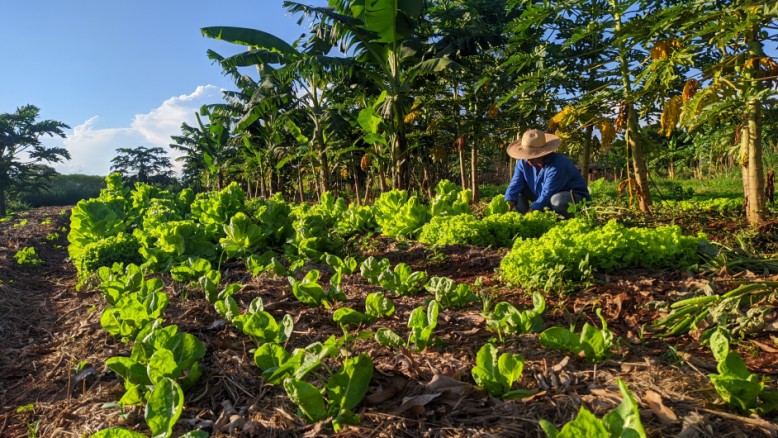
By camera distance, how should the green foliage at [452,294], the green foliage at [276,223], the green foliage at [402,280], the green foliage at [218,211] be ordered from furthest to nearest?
the green foliage at [218,211], the green foliage at [276,223], the green foliage at [402,280], the green foliage at [452,294]

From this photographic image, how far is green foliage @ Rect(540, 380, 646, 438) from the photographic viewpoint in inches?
47.0

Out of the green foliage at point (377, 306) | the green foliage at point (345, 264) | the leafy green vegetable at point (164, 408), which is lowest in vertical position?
the leafy green vegetable at point (164, 408)

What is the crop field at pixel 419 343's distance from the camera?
154cm

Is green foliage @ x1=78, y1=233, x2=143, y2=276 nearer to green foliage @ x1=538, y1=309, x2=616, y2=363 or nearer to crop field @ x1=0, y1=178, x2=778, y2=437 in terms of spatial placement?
crop field @ x1=0, y1=178, x2=778, y2=437

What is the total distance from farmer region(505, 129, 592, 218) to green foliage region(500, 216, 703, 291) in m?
2.13

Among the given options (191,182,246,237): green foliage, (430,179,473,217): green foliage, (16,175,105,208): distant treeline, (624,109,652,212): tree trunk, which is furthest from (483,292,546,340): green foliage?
(16,175,105,208): distant treeline

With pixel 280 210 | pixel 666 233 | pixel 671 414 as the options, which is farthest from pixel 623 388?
pixel 280 210

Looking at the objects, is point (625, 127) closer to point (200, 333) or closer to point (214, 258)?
point (214, 258)

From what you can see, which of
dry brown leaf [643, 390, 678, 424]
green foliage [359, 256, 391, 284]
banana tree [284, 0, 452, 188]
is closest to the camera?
dry brown leaf [643, 390, 678, 424]

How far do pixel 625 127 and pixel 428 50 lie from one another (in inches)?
220

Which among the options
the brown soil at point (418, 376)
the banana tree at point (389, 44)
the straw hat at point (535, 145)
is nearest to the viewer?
the brown soil at point (418, 376)

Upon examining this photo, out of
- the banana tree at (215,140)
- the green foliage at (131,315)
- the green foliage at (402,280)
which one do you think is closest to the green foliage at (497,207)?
the green foliage at (402,280)

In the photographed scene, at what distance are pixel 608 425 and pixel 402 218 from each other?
162 inches

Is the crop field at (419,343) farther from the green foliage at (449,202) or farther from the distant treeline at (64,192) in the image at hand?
the distant treeline at (64,192)
